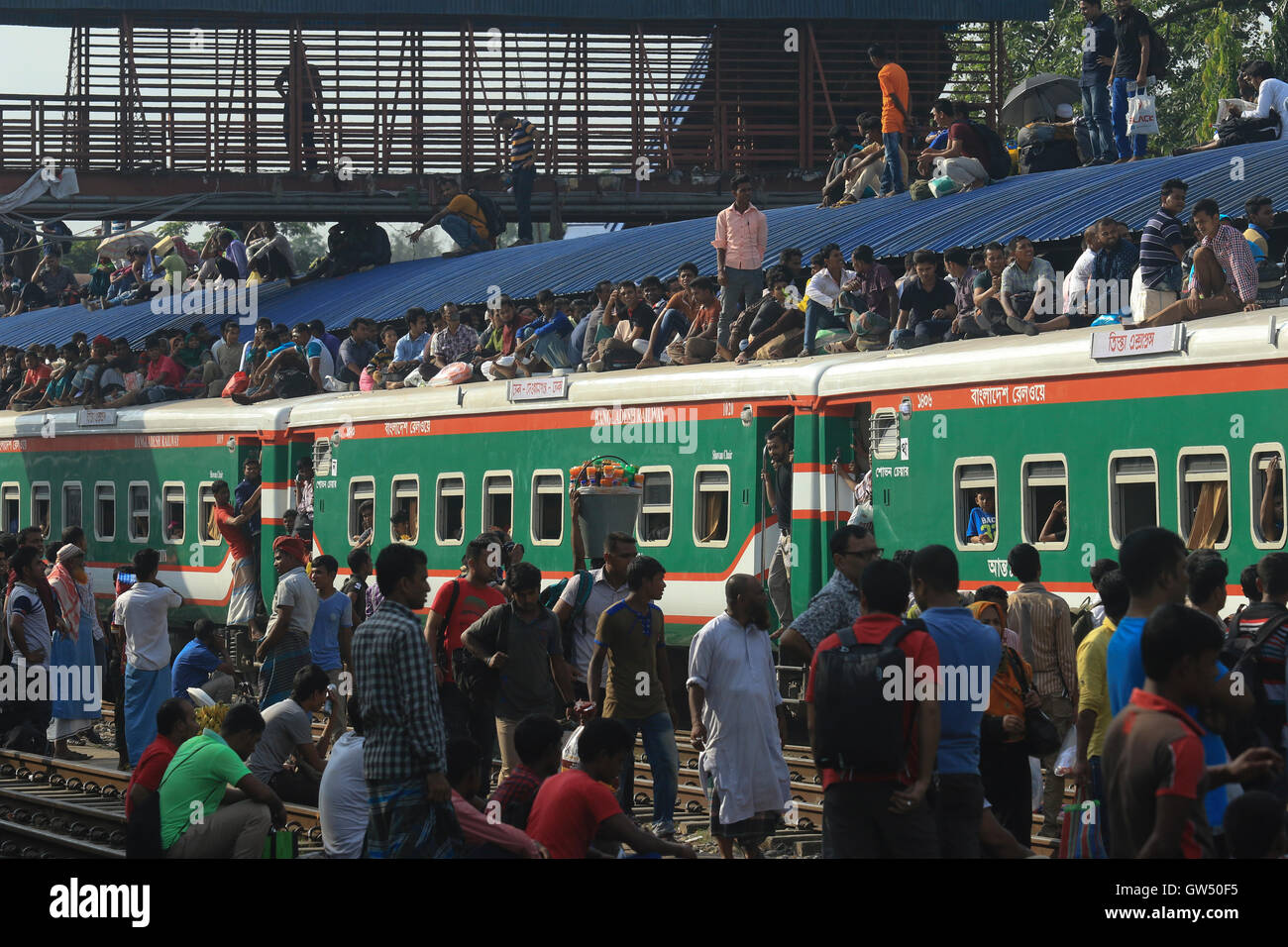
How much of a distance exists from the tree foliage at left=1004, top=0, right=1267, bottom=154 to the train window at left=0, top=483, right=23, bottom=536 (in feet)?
70.7

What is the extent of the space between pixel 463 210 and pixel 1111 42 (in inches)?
576

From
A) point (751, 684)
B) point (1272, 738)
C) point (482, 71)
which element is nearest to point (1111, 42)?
point (751, 684)

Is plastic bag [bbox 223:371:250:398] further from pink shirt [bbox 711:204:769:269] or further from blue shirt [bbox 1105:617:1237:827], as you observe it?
blue shirt [bbox 1105:617:1237:827]

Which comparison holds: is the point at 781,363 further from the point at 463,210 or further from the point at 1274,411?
the point at 463,210

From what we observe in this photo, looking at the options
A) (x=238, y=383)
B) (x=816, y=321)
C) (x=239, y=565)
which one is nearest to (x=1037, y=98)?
(x=238, y=383)

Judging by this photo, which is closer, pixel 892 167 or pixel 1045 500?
pixel 1045 500

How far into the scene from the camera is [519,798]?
883cm

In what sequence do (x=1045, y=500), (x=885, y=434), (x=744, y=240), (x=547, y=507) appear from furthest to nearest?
(x=744, y=240)
(x=547, y=507)
(x=885, y=434)
(x=1045, y=500)

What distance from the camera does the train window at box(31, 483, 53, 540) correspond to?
89.8 feet

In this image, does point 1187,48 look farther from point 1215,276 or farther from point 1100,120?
point 1215,276

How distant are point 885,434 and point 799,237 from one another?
30.7 feet

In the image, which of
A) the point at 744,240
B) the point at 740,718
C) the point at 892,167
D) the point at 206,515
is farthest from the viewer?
the point at 892,167

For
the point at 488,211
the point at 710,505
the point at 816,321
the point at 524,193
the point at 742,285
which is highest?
the point at 524,193

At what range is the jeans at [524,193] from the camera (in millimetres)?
34344
